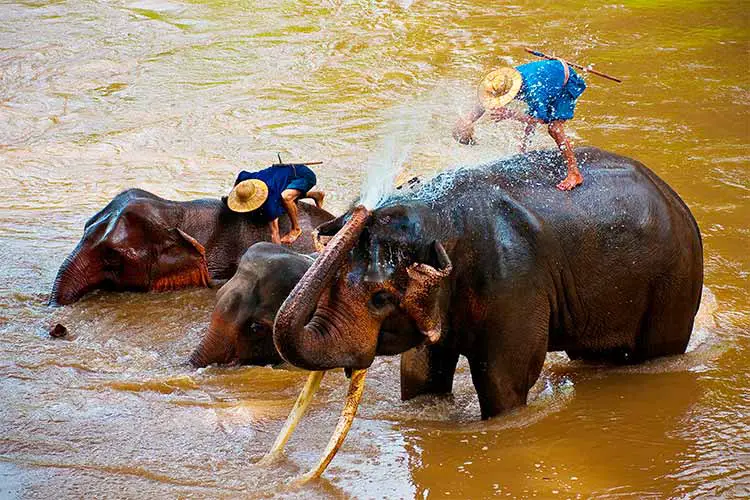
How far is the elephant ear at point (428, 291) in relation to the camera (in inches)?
206

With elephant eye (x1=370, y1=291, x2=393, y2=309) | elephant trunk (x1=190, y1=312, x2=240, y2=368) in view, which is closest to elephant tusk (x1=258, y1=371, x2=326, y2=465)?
elephant eye (x1=370, y1=291, x2=393, y2=309)

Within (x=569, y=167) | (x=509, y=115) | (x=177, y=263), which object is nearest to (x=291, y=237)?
(x=177, y=263)

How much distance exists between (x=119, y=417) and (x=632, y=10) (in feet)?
48.2

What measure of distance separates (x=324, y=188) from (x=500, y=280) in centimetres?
551

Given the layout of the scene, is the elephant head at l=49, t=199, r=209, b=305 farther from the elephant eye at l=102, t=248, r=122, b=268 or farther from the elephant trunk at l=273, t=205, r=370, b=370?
the elephant trunk at l=273, t=205, r=370, b=370

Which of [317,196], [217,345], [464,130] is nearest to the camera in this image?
[464,130]

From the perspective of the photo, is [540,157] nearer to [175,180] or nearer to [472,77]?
[175,180]

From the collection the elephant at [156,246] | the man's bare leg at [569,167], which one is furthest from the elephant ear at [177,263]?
the man's bare leg at [569,167]

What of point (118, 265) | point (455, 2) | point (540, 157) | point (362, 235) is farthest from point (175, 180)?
point (455, 2)

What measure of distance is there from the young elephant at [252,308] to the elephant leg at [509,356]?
4.83 feet

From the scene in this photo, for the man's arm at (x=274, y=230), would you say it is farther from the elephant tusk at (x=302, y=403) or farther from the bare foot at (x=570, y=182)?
the elephant tusk at (x=302, y=403)

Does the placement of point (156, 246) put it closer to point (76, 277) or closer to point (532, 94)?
point (76, 277)

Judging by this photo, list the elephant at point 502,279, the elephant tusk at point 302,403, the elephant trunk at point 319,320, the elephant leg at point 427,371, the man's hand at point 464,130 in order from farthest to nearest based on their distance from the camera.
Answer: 1. the man's hand at point 464,130
2. the elephant leg at point 427,371
3. the elephant tusk at point 302,403
4. the elephant at point 502,279
5. the elephant trunk at point 319,320

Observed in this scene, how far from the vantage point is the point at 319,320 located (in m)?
5.10
